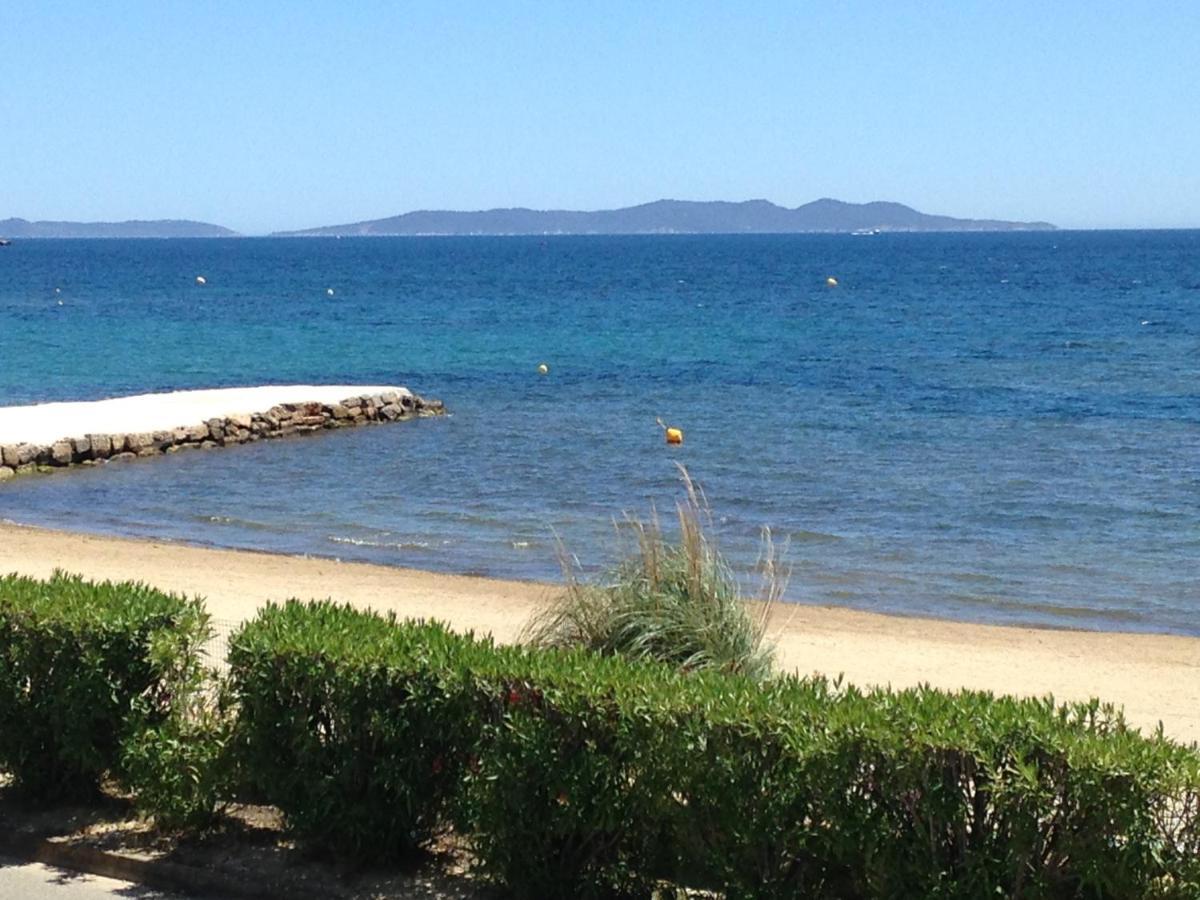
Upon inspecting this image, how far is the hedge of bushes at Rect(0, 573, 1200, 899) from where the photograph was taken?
5211mm

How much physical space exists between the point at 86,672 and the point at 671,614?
3222mm

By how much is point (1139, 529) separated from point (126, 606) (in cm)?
1654

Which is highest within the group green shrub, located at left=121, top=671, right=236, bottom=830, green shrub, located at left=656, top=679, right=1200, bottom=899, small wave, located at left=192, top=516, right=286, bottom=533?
green shrub, located at left=656, top=679, right=1200, bottom=899

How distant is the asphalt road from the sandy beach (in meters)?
4.54

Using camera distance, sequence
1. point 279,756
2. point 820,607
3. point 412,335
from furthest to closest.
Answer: point 412,335 → point 820,607 → point 279,756

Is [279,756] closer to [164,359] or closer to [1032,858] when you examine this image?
[1032,858]

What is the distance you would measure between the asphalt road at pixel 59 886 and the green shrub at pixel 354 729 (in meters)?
0.66

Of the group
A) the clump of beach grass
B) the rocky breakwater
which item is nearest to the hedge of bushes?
the clump of beach grass

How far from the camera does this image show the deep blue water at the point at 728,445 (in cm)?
1906

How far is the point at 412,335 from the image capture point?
185 ft

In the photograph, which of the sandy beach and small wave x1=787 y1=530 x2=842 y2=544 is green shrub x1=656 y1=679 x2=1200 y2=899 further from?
small wave x1=787 y1=530 x2=842 y2=544

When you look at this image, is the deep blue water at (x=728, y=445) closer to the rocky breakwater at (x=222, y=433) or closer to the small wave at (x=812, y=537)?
the small wave at (x=812, y=537)

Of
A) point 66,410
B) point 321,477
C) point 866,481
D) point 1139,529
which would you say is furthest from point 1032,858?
point 66,410

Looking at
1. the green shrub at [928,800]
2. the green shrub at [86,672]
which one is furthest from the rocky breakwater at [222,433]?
the green shrub at [928,800]
